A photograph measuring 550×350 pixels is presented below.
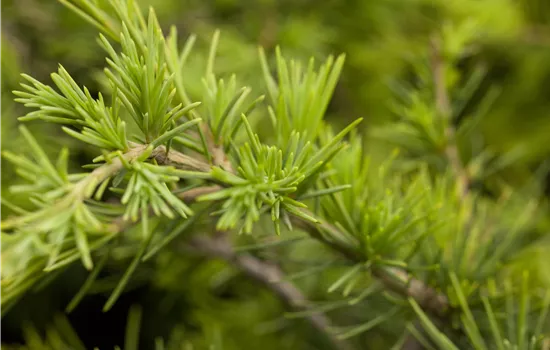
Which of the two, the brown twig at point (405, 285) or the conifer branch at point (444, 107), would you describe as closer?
the brown twig at point (405, 285)

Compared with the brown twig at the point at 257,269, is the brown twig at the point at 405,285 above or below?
above

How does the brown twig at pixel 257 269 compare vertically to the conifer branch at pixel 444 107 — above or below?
below

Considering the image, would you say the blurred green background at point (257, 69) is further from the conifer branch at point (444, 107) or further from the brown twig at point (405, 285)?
the brown twig at point (405, 285)

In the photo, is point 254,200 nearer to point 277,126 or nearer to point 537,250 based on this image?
point 277,126

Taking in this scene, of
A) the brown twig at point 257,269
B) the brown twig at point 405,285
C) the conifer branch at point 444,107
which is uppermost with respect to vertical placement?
the conifer branch at point 444,107

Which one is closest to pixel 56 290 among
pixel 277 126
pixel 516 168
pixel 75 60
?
pixel 75 60

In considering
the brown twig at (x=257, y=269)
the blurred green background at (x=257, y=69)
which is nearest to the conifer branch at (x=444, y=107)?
the blurred green background at (x=257, y=69)

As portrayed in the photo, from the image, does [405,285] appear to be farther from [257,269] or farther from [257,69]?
[257,69]

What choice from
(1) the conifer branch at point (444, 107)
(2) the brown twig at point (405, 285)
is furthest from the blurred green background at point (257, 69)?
(2) the brown twig at point (405, 285)

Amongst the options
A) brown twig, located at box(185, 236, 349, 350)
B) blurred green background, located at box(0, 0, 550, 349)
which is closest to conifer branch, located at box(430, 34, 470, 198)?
blurred green background, located at box(0, 0, 550, 349)
